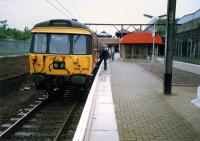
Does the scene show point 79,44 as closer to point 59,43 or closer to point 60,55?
point 59,43

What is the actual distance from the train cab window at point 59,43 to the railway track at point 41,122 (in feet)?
6.79

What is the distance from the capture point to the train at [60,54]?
14086 mm

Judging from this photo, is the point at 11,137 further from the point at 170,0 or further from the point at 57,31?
the point at 170,0

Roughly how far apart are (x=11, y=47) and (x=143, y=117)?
21544mm

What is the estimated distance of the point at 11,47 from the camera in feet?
95.0

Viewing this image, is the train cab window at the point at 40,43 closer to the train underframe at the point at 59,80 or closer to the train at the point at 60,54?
the train at the point at 60,54

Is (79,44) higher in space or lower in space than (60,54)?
higher

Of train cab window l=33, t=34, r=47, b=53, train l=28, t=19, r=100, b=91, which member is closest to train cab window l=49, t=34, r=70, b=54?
train l=28, t=19, r=100, b=91

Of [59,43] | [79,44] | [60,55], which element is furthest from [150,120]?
[59,43]

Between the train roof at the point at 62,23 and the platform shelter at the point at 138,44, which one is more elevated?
the train roof at the point at 62,23

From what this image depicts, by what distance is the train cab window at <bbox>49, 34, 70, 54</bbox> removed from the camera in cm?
1441

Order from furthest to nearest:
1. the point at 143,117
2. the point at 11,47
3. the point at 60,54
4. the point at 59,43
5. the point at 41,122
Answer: the point at 11,47, the point at 59,43, the point at 60,54, the point at 41,122, the point at 143,117

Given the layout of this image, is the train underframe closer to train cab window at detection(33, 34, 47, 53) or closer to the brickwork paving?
train cab window at detection(33, 34, 47, 53)

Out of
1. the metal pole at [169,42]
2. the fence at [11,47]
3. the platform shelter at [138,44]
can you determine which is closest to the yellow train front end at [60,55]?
the metal pole at [169,42]
